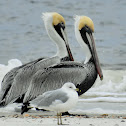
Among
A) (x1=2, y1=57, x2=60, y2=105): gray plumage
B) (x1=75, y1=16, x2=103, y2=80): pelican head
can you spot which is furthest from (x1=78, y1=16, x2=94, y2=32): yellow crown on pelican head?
(x1=2, y1=57, x2=60, y2=105): gray plumage

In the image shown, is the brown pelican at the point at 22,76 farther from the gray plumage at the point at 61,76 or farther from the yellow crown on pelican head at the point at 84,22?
the yellow crown on pelican head at the point at 84,22

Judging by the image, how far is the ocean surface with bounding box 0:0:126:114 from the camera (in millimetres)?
10305

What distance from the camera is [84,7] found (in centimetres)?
2867

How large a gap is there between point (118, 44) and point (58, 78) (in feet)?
41.8

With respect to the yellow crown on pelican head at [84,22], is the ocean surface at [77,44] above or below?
above

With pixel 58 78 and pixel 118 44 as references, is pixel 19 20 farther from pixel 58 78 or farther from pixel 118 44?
pixel 58 78

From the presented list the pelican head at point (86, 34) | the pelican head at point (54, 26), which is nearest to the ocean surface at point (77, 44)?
the pelican head at point (86, 34)

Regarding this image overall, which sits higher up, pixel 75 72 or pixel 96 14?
pixel 96 14

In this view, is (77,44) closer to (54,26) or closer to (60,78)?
(54,26)

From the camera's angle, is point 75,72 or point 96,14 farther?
point 96,14

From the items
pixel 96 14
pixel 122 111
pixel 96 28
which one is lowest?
pixel 122 111

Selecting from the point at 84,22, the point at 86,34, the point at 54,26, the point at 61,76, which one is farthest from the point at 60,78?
the point at 54,26

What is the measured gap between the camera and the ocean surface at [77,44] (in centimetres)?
1030

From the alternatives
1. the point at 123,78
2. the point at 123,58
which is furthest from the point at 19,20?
the point at 123,78
